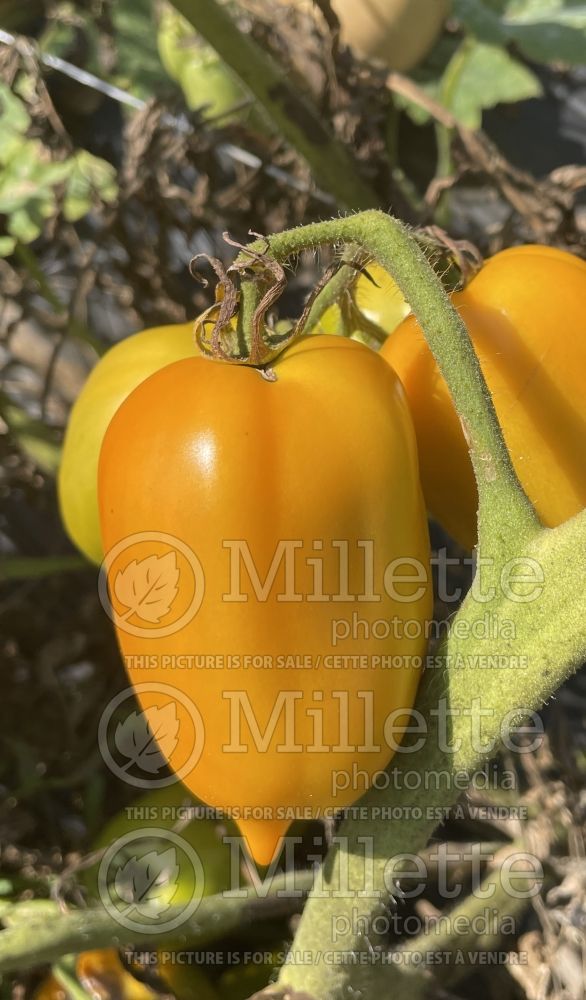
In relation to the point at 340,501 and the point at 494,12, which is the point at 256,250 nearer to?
the point at 340,501

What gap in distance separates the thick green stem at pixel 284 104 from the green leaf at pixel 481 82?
0.16 metres

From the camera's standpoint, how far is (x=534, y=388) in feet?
1.67

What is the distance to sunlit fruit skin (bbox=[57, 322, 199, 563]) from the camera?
584 mm

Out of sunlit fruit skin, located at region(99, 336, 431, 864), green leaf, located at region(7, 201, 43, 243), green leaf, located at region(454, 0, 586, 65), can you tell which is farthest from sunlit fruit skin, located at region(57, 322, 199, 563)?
green leaf, located at region(454, 0, 586, 65)

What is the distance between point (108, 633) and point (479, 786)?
0.44 metres

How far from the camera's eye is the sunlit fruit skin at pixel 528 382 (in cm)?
51

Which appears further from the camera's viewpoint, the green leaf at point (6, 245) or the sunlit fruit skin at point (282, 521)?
the green leaf at point (6, 245)

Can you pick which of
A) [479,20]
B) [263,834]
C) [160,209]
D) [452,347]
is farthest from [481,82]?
[263,834]

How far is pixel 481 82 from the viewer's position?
967 mm

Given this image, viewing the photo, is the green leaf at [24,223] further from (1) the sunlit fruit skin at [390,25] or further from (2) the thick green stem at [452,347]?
(2) the thick green stem at [452,347]

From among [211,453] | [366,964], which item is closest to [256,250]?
[211,453]

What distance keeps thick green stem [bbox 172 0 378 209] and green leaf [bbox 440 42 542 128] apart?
16 centimetres

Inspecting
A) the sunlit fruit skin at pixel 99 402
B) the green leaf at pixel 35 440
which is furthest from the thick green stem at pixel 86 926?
the green leaf at pixel 35 440

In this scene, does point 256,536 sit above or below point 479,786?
above
